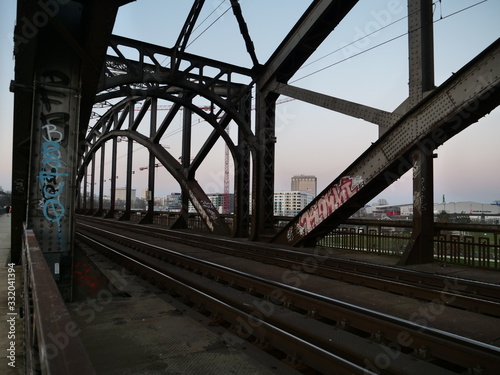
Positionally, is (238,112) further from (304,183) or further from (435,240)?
(304,183)

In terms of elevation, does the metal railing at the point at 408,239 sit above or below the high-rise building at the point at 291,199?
below

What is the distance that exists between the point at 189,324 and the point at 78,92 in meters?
4.33

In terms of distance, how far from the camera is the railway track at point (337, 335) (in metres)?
3.69

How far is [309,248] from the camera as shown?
42.8 ft

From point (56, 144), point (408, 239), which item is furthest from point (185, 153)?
point (56, 144)

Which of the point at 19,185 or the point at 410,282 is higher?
the point at 19,185

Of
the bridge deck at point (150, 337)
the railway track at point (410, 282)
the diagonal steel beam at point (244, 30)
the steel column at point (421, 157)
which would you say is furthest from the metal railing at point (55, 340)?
the diagonal steel beam at point (244, 30)

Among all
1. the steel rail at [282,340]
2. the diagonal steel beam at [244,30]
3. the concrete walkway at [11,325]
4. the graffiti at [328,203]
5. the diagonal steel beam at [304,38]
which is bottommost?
the concrete walkway at [11,325]

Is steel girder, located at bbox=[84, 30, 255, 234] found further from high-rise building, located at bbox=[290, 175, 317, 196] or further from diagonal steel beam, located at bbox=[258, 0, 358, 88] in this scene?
high-rise building, located at bbox=[290, 175, 317, 196]

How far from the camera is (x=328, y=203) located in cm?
1159

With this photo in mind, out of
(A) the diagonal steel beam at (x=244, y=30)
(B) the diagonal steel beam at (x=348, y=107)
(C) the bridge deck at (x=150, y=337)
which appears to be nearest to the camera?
(C) the bridge deck at (x=150, y=337)

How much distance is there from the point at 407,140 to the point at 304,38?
6214 millimetres

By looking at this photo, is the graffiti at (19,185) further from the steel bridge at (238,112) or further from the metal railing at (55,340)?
the metal railing at (55,340)

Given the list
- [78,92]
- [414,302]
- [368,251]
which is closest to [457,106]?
[414,302]
